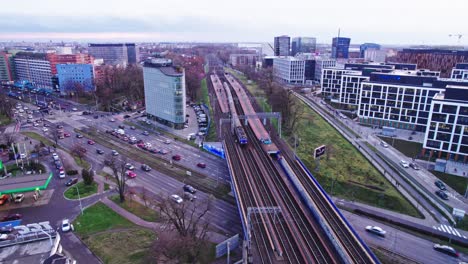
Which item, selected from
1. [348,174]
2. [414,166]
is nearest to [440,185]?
[414,166]

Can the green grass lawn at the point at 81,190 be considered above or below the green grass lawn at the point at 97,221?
above

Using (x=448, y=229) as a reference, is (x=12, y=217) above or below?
below

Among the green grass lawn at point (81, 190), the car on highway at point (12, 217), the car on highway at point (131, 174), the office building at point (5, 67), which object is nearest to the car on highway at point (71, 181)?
the green grass lawn at point (81, 190)

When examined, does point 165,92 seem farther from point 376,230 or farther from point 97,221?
point 376,230

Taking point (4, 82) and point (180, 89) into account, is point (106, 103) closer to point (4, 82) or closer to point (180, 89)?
point (180, 89)

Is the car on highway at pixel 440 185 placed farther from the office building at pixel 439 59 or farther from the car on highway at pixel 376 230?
the office building at pixel 439 59
